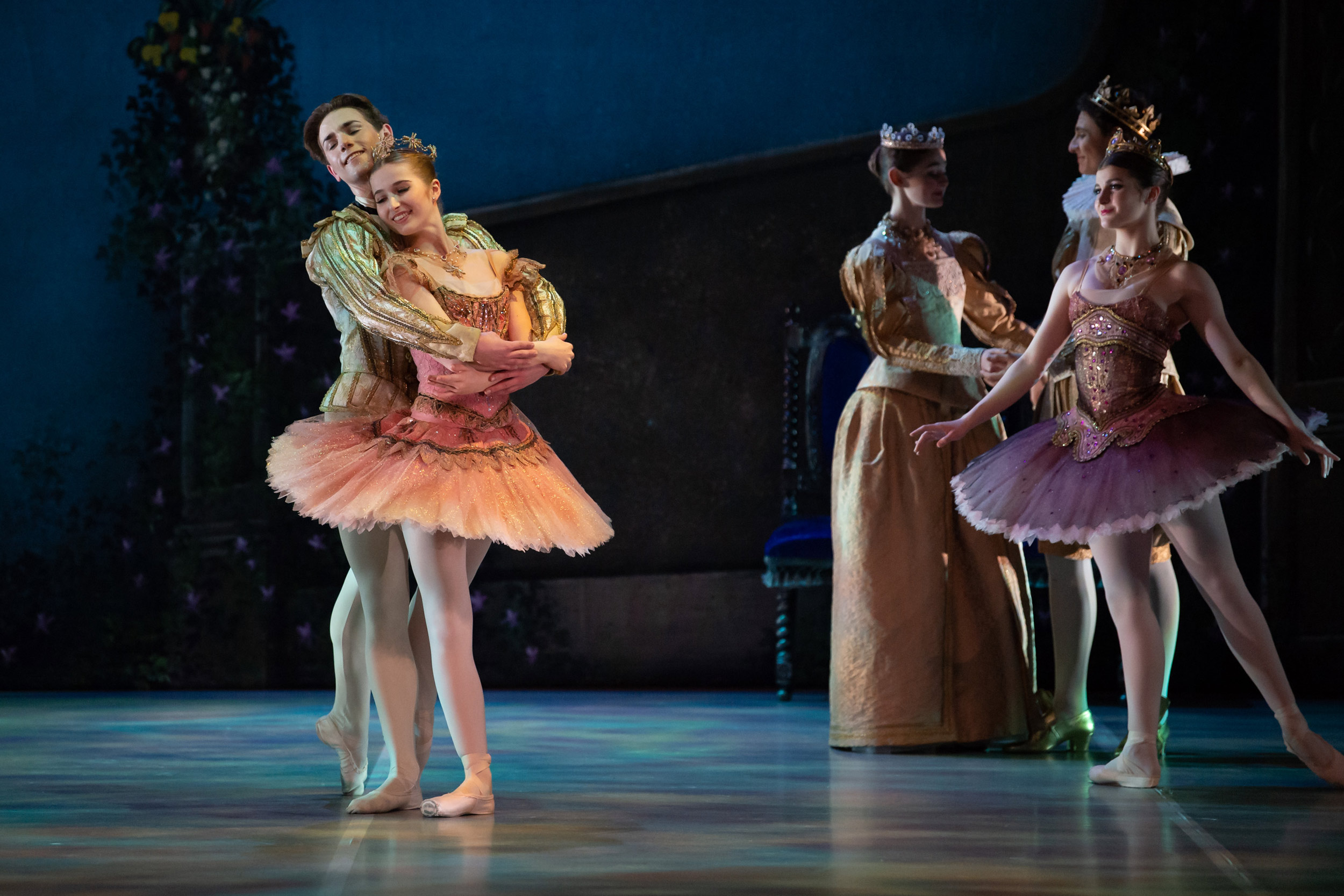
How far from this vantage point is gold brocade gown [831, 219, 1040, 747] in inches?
130

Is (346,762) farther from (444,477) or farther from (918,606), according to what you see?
(918,606)

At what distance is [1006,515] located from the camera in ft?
9.07

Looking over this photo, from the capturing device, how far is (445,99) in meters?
5.46

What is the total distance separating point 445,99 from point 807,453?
77.1 inches

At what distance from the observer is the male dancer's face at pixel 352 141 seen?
8.32ft

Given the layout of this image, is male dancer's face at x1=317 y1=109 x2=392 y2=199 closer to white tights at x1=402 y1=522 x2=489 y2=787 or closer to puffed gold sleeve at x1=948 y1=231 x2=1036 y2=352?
white tights at x1=402 y1=522 x2=489 y2=787

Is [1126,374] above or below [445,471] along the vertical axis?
above

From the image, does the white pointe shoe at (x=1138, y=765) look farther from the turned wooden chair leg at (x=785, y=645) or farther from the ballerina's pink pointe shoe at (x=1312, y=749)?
the turned wooden chair leg at (x=785, y=645)

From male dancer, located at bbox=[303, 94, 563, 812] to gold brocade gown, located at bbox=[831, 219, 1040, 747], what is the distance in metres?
1.12

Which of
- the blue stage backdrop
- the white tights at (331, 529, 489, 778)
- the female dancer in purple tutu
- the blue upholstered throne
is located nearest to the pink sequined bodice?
the female dancer in purple tutu

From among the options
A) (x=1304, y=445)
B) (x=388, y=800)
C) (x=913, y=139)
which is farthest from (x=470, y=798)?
(x=913, y=139)

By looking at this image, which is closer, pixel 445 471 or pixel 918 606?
pixel 445 471

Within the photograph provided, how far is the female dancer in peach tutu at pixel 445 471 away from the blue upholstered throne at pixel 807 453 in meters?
2.04

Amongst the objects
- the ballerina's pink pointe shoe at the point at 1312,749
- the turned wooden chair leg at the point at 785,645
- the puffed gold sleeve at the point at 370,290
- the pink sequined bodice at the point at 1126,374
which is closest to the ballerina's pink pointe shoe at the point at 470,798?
the puffed gold sleeve at the point at 370,290
